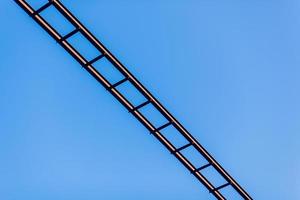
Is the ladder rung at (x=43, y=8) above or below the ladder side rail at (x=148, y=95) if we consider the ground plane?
above

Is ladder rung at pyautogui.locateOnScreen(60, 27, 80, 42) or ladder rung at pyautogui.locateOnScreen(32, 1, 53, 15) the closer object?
ladder rung at pyautogui.locateOnScreen(32, 1, 53, 15)

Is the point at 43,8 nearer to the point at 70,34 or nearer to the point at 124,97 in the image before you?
the point at 70,34

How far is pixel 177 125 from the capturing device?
7.96 metres

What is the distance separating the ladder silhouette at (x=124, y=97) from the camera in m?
6.92

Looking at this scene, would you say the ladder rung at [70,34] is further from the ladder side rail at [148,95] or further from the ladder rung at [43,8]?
the ladder rung at [43,8]

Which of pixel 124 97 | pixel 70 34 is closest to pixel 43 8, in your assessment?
pixel 70 34

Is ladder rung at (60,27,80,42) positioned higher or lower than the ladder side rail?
higher

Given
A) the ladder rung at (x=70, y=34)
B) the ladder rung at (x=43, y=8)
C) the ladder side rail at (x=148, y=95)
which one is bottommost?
the ladder side rail at (x=148, y=95)

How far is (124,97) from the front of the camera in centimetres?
781

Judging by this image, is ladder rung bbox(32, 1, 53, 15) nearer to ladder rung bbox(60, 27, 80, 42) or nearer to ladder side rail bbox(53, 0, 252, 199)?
ladder side rail bbox(53, 0, 252, 199)

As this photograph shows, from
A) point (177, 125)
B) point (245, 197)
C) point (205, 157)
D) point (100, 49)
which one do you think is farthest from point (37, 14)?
point (245, 197)

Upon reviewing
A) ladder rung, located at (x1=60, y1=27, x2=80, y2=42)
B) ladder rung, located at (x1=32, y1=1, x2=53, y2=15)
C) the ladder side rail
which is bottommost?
the ladder side rail

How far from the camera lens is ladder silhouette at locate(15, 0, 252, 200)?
692 centimetres

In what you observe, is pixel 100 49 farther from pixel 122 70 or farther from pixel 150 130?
pixel 150 130
